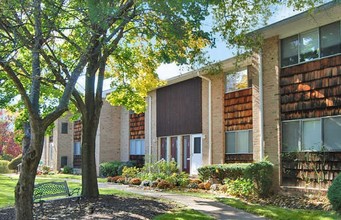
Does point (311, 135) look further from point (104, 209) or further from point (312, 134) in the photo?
point (104, 209)

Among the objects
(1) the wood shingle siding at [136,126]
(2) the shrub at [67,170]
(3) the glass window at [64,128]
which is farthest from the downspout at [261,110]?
(3) the glass window at [64,128]

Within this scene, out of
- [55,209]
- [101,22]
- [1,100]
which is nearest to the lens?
[101,22]

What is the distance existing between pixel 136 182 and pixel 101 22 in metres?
13.2

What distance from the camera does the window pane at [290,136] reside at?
15.6 meters

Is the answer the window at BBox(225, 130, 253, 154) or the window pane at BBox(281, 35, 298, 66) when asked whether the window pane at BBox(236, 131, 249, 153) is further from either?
the window pane at BBox(281, 35, 298, 66)

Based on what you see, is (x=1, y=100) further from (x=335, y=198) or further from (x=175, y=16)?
(x=335, y=198)

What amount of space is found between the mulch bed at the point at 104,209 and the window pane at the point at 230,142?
22.4ft

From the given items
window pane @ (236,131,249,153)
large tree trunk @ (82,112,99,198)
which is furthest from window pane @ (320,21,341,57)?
large tree trunk @ (82,112,99,198)

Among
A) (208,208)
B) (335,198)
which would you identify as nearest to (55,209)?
(208,208)

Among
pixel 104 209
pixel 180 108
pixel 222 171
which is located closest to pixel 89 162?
pixel 104 209

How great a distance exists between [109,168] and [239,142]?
38.0 ft

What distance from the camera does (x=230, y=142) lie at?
2006 centimetres

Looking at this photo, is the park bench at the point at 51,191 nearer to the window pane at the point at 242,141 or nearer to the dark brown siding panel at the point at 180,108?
the window pane at the point at 242,141

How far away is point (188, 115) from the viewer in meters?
23.4
